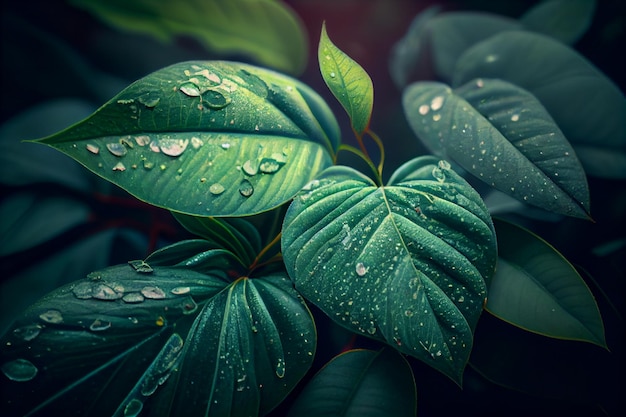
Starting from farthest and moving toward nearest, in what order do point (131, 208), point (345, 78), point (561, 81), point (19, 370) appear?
1. point (131, 208)
2. point (561, 81)
3. point (345, 78)
4. point (19, 370)

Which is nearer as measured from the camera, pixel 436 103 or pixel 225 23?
pixel 436 103

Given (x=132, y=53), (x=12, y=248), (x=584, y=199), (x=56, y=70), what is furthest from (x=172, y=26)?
(x=584, y=199)

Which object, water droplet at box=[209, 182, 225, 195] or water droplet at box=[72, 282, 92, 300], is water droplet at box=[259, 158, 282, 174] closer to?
water droplet at box=[209, 182, 225, 195]

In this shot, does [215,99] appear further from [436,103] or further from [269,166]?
[436,103]

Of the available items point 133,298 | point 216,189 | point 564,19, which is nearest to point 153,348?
point 133,298

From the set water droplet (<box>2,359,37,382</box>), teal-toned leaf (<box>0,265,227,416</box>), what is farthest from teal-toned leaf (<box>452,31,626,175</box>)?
water droplet (<box>2,359,37,382</box>)

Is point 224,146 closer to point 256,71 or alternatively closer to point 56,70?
point 256,71
